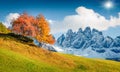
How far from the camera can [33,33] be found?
110m

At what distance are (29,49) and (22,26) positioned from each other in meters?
56.7

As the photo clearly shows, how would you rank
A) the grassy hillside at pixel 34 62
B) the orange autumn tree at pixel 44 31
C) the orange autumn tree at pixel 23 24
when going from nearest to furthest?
the grassy hillside at pixel 34 62
the orange autumn tree at pixel 44 31
the orange autumn tree at pixel 23 24

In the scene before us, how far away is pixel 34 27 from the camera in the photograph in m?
108

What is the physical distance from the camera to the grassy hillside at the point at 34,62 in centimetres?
4945

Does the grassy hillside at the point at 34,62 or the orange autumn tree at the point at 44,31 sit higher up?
the orange autumn tree at the point at 44,31

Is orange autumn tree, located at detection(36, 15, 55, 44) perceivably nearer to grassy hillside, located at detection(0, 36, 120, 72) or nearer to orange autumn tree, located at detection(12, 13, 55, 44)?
orange autumn tree, located at detection(12, 13, 55, 44)

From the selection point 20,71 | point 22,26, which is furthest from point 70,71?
point 22,26

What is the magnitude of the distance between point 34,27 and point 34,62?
53.7m

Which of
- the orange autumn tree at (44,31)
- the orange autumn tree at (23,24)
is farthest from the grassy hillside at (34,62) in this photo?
the orange autumn tree at (23,24)

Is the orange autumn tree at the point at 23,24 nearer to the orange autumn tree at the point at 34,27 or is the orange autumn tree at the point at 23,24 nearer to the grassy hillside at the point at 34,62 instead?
the orange autumn tree at the point at 34,27

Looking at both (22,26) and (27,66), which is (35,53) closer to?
(27,66)

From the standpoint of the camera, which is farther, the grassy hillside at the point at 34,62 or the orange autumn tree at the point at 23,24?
the orange autumn tree at the point at 23,24

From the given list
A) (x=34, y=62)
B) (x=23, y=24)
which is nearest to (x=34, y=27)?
(x=23, y=24)

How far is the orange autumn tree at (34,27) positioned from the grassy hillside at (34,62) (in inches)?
1093
